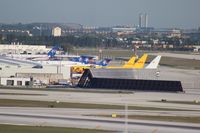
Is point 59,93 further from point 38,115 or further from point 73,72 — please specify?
point 73,72

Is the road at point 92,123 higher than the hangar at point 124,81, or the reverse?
the road at point 92,123

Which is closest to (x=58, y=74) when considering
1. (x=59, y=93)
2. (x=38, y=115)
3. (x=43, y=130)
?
(x=59, y=93)

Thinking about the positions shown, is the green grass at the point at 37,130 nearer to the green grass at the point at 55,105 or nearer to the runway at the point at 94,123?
the runway at the point at 94,123

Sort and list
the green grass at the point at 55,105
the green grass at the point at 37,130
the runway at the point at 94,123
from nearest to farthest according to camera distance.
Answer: the green grass at the point at 37,130
the runway at the point at 94,123
the green grass at the point at 55,105

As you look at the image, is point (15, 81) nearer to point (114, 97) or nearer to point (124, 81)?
point (124, 81)

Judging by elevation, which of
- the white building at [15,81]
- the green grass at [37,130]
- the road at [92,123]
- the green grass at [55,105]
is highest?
the green grass at [37,130]

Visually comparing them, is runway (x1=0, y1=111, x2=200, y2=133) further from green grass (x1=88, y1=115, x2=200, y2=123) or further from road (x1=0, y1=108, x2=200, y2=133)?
green grass (x1=88, y1=115, x2=200, y2=123)

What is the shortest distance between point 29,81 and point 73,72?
2062 centimetres

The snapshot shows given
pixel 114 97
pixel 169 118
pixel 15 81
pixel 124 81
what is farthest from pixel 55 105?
pixel 15 81

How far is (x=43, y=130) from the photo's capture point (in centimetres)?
4241

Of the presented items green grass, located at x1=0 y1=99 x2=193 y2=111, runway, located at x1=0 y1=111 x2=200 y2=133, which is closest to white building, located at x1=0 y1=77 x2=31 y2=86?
green grass, located at x1=0 y1=99 x2=193 y2=111

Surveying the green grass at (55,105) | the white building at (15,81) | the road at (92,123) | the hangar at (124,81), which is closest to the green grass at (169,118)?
the road at (92,123)

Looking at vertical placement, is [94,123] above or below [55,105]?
above

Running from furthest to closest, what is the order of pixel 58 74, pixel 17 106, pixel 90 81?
1. pixel 58 74
2. pixel 90 81
3. pixel 17 106
